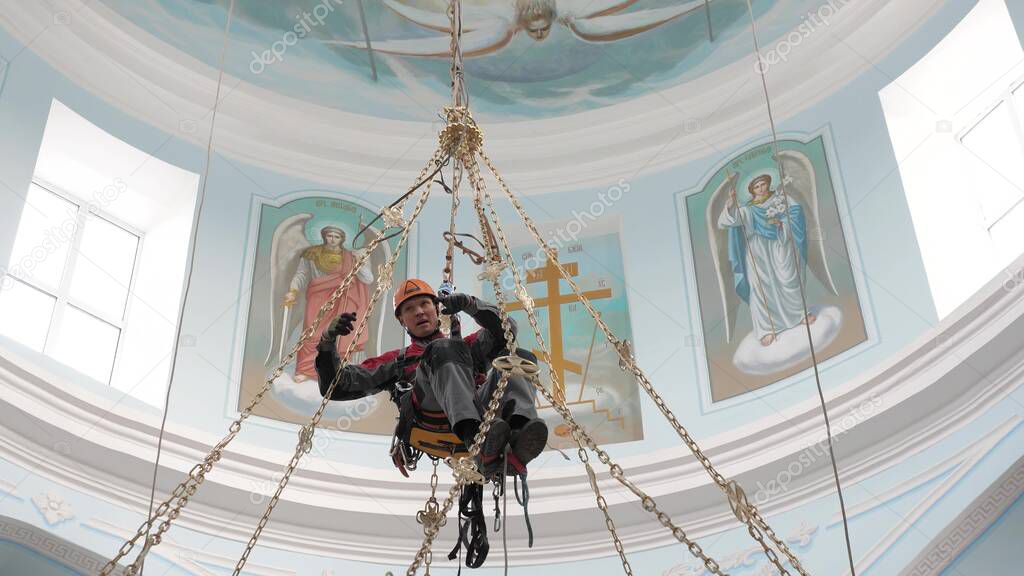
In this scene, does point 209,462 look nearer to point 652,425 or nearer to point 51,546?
point 51,546

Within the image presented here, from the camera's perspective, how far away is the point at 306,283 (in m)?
11.2

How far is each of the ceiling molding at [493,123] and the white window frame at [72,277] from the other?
1.00m

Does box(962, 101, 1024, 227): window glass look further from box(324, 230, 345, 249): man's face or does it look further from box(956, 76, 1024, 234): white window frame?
box(324, 230, 345, 249): man's face

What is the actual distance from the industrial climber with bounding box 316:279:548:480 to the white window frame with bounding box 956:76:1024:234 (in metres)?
5.16

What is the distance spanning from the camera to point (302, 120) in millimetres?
12109

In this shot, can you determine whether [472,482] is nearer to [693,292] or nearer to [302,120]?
[693,292]

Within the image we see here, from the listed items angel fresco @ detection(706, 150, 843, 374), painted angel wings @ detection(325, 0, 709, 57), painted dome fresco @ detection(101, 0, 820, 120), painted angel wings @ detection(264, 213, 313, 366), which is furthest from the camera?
painted angel wings @ detection(325, 0, 709, 57)

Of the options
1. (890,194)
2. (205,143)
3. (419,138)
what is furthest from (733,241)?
(205,143)

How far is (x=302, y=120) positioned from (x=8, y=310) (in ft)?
12.2

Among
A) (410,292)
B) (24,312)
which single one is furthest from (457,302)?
(24,312)

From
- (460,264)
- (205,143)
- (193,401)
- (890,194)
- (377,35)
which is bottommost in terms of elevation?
(193,401)

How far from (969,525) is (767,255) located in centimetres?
326

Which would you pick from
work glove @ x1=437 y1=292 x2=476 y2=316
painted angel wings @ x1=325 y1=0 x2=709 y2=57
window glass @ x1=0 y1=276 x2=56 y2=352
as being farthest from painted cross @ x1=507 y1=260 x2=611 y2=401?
work glove @ x1=437 y1=292 x2=476 y2=316

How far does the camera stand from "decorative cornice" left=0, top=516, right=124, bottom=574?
8.23m
